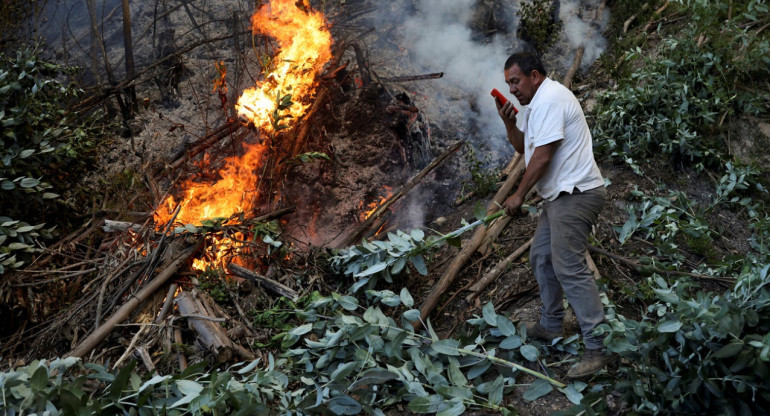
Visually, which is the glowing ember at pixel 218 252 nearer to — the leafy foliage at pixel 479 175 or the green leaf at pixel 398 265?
the green leaf at pixel 398 265

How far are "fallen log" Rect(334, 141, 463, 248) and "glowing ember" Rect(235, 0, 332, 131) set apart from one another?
4.93 feet

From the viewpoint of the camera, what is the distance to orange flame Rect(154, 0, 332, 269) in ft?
19.7

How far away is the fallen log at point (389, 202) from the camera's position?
6.07 m

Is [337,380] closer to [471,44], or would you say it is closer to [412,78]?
[412,78]

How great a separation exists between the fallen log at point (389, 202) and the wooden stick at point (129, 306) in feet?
5.45

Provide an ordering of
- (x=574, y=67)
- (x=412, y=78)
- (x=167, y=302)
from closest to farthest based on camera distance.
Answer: (x=167, y=302) < (x=574, y=67) < (x=412, y=78)

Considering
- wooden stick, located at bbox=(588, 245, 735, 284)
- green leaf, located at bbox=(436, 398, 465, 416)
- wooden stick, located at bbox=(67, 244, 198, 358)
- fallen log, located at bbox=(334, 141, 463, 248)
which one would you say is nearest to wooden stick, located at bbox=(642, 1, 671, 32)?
fallen log, located at bbox=(334, 141, 463, 248)

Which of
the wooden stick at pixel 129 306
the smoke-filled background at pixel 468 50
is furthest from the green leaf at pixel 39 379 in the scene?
the smoke-filled background at pixel 468 50

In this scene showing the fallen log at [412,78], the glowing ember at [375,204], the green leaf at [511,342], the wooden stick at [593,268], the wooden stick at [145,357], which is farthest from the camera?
the fallen log at [412,78]

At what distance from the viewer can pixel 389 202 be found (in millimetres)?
6449

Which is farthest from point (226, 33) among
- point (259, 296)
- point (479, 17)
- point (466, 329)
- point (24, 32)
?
point (466, 329)

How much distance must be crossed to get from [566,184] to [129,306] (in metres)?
3.63

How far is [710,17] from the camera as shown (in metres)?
6.46

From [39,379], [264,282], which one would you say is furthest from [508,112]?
[39,379]
